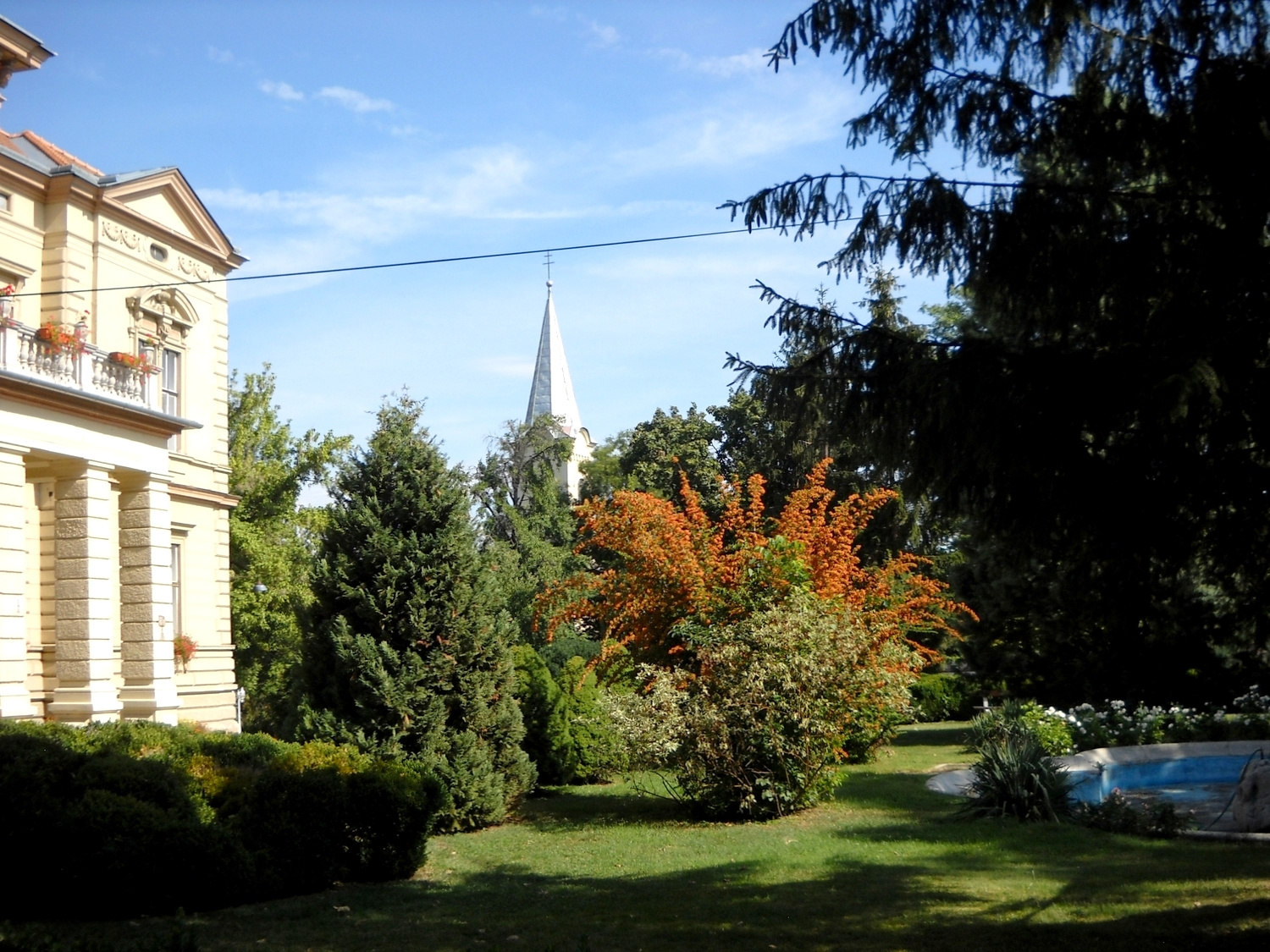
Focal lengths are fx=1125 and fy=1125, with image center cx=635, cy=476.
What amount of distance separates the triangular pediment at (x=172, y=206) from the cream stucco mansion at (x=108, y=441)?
0.13ft

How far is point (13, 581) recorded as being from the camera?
1678 centimetres

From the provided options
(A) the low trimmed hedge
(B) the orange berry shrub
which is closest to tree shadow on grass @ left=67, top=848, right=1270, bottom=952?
(A) the low trimmed hedge

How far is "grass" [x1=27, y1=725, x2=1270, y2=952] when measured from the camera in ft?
24.0

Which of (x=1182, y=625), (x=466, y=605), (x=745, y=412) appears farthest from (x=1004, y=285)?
(x=745, y=412)

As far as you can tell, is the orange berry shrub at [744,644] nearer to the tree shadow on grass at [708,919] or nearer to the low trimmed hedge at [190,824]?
the tree shadow on grass at [708,919]

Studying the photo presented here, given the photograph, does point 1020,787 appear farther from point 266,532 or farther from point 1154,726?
point 266,532

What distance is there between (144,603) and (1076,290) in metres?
17.8

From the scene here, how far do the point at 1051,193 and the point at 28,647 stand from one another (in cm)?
1918

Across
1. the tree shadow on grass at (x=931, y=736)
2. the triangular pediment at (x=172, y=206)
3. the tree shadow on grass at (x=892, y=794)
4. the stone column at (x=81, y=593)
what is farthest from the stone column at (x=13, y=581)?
the tree shadow on grass at (x=931, y=736)

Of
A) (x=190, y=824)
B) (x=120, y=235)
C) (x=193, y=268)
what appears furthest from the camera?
(x=193, y=268)

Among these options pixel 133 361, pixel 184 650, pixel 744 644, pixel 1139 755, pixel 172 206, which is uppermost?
pixel 172 206

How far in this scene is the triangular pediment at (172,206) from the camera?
906 inches

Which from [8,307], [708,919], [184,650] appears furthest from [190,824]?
[184,650]

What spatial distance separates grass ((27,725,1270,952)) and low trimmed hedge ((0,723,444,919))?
0.95 feet
